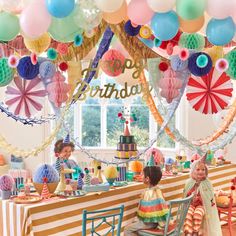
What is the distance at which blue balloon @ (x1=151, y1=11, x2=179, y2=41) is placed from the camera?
2.66 metres

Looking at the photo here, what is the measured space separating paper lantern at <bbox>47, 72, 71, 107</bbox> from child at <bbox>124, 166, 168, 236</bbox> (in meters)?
0.94

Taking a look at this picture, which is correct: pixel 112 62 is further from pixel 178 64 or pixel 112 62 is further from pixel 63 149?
pixel 63 149

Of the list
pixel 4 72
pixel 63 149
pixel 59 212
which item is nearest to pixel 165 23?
pixel 4 72

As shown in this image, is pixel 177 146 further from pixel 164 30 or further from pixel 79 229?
pixel 164 30

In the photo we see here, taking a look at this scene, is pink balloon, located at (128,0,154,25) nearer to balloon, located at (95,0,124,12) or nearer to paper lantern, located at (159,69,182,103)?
balloon, located at (95,0,124,12)

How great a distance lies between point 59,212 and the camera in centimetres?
336

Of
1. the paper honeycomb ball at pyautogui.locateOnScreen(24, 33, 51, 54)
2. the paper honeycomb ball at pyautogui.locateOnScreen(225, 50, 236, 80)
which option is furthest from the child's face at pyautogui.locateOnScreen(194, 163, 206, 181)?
the paper honeycomb ball at pyautogui.locateOnScreen(24, 33, 51, 54)

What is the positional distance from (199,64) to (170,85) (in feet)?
1.04

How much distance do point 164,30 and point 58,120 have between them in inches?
51.5

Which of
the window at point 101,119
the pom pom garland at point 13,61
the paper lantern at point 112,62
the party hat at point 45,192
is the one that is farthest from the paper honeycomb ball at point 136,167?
the window at point 101,119

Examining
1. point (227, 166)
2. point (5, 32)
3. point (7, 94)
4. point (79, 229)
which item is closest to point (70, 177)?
point (79, 229)

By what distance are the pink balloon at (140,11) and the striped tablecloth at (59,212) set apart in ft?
4.79

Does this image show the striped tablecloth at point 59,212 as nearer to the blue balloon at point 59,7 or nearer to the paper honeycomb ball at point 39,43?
the paper honeycomb ball at point 39,43

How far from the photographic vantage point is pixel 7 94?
3.73 meters
